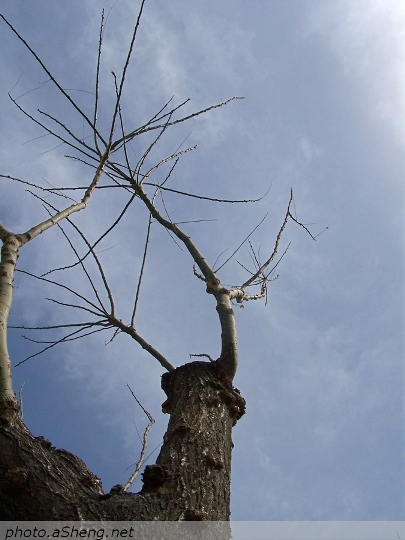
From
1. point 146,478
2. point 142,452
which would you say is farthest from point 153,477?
point 142,452

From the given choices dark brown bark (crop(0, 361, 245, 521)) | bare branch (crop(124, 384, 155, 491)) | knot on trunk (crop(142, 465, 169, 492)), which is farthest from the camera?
bare branch (crop(124, 384, 155, 491))

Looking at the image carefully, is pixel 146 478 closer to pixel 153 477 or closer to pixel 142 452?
pixel 153 477

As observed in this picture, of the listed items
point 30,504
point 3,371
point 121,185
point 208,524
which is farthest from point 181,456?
point 121,185

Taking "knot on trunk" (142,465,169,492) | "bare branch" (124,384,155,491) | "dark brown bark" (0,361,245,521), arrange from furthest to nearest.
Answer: "bare branch" (124,384,155,491) → "knot on trunk" (142,465,169,492) → "dark brown bark" (0,361,245,521)

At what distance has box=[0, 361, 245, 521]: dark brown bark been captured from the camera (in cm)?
136

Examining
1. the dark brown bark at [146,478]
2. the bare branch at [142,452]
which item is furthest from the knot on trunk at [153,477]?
the bare branch at [142,452]

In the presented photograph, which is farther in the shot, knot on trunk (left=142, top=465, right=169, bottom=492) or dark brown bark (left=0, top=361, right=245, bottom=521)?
knot on trunk (left=142, top=465, right=169, bottom=492)

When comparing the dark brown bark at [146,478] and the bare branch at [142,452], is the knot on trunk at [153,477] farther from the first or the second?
the bare branch at [142,452]

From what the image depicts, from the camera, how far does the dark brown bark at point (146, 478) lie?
1.36m

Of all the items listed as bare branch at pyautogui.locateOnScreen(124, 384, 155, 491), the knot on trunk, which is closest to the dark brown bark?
the knot on trunk

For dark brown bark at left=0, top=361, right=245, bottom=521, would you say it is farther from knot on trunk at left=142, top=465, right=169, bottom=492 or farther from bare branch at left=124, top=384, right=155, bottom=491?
bare branch at left=124, top=384, right=155, bottom=491

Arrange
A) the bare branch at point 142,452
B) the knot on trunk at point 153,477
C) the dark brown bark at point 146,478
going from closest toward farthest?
1. the dark brown bark at point 146,478
2. the knot on trunk at point 153,477
3. the bare branch at point 142,452

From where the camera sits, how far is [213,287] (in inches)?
104

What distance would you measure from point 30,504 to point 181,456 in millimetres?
577
